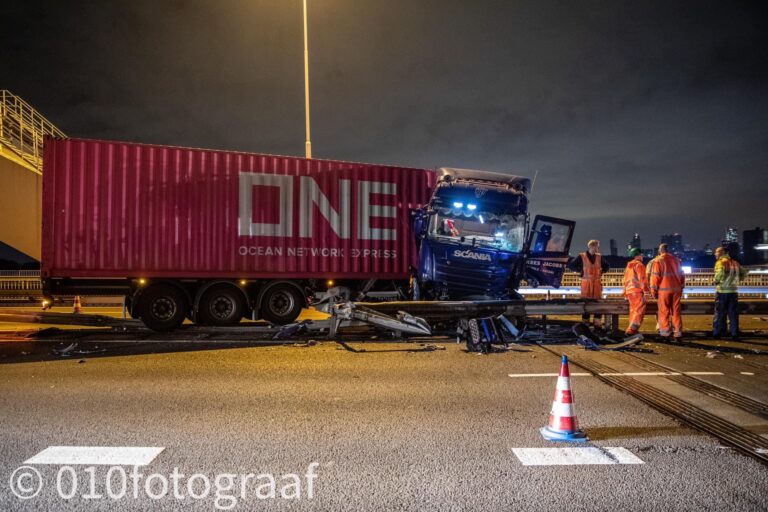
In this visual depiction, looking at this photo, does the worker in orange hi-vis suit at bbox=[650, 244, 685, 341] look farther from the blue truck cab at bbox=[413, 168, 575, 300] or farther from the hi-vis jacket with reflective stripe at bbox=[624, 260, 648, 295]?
the blue truck cab at bbox=[413, 168, 575, 300]

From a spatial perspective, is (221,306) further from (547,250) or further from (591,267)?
(591,267)

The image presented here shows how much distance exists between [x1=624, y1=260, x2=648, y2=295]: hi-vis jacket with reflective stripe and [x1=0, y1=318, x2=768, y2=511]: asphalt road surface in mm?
2511

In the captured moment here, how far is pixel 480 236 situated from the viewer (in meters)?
10.2

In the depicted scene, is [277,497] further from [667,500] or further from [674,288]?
[674,288]

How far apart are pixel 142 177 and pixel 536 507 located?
9694mm

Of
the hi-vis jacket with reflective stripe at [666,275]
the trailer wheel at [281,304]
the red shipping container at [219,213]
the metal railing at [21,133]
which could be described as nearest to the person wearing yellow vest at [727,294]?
the hi-vis jacket with reflective stripe at [666,275]

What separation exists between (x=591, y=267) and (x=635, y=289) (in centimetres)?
131

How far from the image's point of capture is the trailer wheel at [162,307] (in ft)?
34.0

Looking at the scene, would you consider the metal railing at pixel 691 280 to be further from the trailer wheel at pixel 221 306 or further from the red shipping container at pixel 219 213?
the trailer wheel at pixel 221 306

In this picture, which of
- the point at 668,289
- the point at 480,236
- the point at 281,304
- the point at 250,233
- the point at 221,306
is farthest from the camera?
the point at 281,304

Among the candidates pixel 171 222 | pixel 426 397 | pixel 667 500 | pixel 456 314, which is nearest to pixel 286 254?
pixel 171 222

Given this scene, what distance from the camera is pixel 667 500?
3.07m

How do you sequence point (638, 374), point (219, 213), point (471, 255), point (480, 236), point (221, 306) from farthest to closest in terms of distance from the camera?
point (221, 306) < point (219, 213) < point (480, 236) < point (471, 255) < point (638, 374)

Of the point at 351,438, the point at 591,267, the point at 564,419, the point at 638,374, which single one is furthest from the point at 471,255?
the point at 351,438
